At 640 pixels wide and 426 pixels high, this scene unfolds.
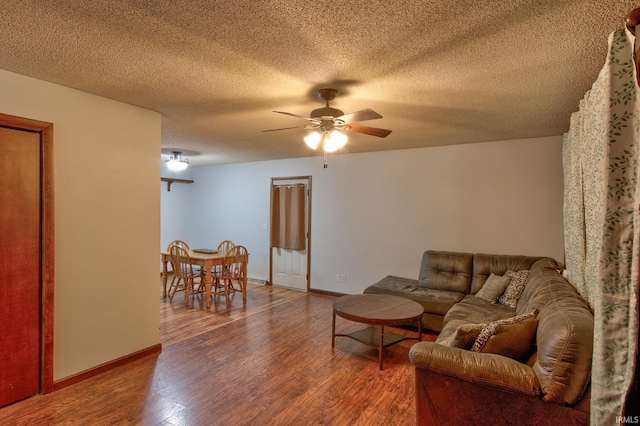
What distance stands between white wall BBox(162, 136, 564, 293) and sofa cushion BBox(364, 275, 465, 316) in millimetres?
580

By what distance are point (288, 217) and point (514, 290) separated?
12.3ft

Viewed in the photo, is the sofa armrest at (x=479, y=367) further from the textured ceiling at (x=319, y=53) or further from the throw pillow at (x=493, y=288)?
Answer: the throw pillow at (x=493, y=288)

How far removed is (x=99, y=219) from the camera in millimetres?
2846

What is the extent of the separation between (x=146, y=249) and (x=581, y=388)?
337 centimetres

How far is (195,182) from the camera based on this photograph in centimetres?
742

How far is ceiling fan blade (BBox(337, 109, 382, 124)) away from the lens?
2227 millimetres

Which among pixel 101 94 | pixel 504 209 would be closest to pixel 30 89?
pixel 101 94

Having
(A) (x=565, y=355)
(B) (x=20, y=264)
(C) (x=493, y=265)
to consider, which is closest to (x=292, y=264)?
(C) (x=493, y=265)

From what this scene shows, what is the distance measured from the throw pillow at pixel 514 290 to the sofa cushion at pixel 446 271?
0.59 meters

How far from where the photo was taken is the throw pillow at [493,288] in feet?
12.0

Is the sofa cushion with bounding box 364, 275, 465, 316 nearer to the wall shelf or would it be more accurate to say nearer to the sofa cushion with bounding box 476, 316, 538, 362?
the sofa cushion with bounding box 476, 316, 538, 362

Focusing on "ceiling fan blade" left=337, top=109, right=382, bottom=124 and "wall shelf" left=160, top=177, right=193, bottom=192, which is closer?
"ceiling fan blade" left=337, top=109, right=382, bottom=124

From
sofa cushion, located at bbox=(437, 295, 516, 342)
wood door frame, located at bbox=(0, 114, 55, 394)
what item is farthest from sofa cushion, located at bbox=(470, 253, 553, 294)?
wood door frame, located at bbox=(0, 114, 55, 394)

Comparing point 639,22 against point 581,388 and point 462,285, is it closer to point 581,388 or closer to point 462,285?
point 581,388
